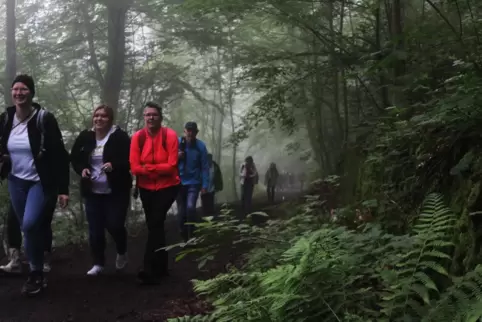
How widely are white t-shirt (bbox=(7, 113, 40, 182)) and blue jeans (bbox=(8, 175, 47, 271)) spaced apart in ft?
0.23

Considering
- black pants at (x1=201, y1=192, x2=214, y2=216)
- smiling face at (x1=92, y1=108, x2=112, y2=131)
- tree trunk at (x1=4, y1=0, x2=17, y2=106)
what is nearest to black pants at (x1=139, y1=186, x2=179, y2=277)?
smiling face at (x1=92, y1=108, x2=112, y2=131)

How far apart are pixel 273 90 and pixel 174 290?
396cm

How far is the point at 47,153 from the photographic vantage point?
5613mm

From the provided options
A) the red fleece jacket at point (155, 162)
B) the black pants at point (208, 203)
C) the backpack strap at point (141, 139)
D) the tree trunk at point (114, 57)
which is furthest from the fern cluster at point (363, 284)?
the tree trunk at point (114, 57)

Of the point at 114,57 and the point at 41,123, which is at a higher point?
the point at 114,57

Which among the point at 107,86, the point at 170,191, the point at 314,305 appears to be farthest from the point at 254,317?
the point at 107,86

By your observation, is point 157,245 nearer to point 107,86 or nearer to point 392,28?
point 392,28

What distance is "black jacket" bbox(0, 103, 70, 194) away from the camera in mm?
5531

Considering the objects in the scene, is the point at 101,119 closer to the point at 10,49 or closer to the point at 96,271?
the point at 96,271

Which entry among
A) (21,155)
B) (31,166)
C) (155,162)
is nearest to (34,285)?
(31,166)

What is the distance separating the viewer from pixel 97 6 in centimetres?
1631

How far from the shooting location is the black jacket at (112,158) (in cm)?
630

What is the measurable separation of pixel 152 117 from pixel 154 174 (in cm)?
72

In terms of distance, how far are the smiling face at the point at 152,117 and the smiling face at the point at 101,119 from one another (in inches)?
23.0
